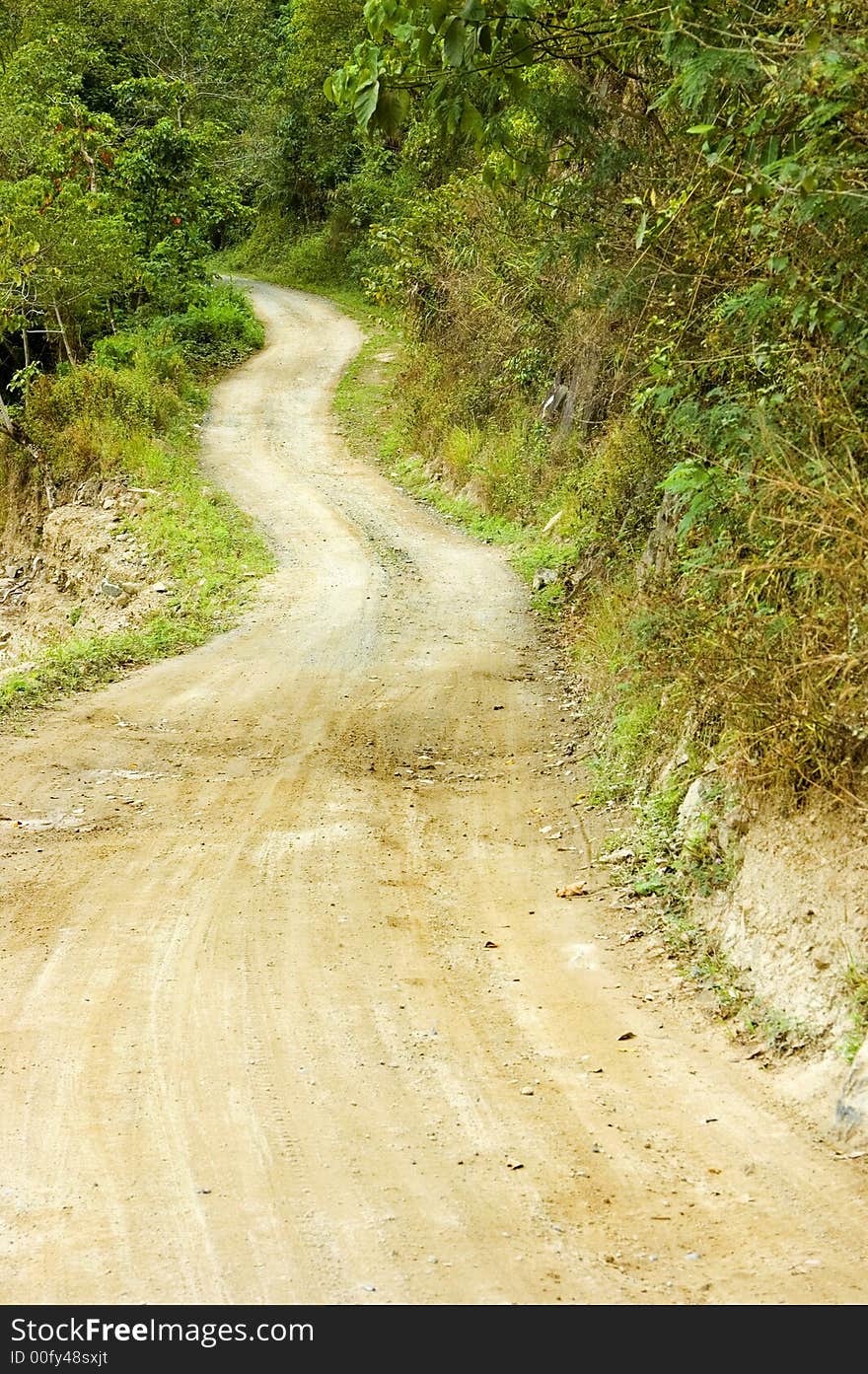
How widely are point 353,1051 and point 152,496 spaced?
15.1 m

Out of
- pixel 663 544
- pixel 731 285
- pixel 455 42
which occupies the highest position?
pixel 455 42

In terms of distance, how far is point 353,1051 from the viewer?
17.4 ft

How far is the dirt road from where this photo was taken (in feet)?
12.9

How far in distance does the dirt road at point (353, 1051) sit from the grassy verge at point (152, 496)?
194 centimetres

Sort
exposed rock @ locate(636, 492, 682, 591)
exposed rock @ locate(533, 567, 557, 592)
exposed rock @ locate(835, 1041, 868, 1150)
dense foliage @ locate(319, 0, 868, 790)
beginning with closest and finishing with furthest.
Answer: exposed rock @ locate(835, 1041, 868, 1150) < dense foliage @ locate(319, 0, 868, 790) < exposed rock @ locate(636, 492, 682, 591) < exposed rock @ locate(533, 567, 557, 592)

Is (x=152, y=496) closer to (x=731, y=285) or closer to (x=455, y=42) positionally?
(x=731, y=285)

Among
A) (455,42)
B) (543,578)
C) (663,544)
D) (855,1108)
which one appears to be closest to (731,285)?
(455,42)

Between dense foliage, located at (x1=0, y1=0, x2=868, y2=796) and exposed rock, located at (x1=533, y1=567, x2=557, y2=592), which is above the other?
dense foliage, located at (x1=0, y1=0, x2=868, y2=796)

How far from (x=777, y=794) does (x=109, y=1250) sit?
3.36 metres

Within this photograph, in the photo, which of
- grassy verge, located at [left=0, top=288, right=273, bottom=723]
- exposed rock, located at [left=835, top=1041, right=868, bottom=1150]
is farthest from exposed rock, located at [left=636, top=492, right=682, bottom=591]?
grassy verge, located at [left=0, top=288, right=273, bottom=723]

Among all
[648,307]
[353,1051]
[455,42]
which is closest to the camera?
[353,1051]

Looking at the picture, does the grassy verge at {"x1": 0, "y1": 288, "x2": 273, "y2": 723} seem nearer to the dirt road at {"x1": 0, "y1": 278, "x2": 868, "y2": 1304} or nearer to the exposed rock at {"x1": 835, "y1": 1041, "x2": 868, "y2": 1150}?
the dirt road at {"x1": 0, "y1": 278, "x2": 868, "y2": 1304}

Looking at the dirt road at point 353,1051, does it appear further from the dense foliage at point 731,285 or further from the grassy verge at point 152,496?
the grassy verge at point 152,496

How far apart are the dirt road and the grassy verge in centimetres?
194
